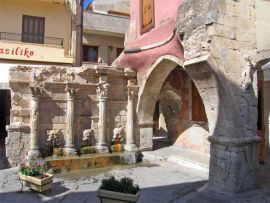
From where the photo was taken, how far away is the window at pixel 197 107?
952cm

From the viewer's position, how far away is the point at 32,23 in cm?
1352

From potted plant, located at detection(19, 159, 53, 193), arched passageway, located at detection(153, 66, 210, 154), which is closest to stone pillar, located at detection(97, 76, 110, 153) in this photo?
arched passageway, located at detection(153, 66, 210, 154)

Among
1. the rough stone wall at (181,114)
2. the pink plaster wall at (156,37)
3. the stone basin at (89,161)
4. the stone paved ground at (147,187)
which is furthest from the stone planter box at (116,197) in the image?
the rough stone wall at (181,114)

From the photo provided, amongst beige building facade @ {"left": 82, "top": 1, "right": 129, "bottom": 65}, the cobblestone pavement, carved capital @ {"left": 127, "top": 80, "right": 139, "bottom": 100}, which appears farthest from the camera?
beige building facade @ {"left": 82, "top": 1, "right": 129, "bottom": 65}

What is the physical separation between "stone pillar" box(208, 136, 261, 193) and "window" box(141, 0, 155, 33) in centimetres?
487

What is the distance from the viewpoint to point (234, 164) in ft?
17.7

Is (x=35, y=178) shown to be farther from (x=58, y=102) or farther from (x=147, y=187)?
(x=58, y=102)

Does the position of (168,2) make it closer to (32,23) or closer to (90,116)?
(90,116)

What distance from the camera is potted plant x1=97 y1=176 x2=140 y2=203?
4176 millimetres

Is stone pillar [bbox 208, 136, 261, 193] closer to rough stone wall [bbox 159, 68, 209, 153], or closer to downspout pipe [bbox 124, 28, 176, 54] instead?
downspout pipe [bbox 124, 28, 176, 54]

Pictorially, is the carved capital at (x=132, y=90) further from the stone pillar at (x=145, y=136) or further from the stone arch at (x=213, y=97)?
the stone arch at (x=213, y=97)

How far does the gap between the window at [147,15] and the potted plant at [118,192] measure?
593cm

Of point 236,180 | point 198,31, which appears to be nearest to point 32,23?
point 198,31

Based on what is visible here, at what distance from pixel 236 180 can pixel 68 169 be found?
453cm
